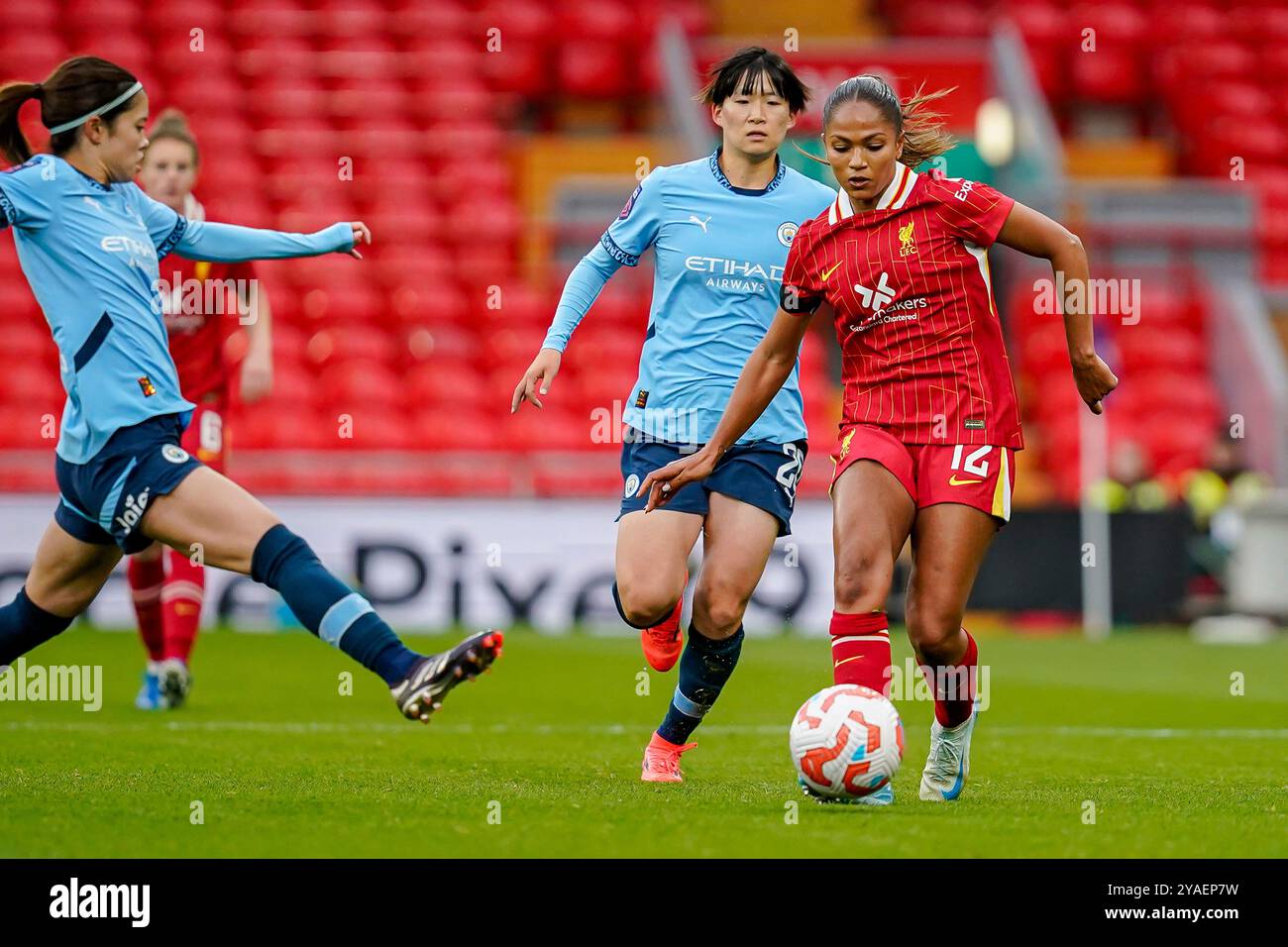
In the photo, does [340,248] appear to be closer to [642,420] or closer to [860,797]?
[642,420]

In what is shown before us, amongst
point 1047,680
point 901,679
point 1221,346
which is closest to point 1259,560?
point 1221,346

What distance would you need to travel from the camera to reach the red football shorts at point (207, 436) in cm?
888

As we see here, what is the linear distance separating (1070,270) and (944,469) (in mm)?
694

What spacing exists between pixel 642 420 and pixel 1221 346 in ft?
47.9

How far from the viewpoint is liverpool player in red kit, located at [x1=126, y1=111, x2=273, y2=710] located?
8.73 m

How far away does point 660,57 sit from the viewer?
2133 cm

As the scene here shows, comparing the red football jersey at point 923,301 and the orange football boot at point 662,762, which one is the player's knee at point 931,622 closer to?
the red football jersey at point 923,301

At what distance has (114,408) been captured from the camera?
5.65m

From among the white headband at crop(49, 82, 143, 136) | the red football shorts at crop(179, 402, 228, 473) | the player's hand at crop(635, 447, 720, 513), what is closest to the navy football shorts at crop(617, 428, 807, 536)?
the player's hand at crop(635, 447, 720, 513)

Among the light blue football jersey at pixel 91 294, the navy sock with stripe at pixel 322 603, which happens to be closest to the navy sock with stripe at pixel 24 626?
the light blue football jersey at pixel 91 294

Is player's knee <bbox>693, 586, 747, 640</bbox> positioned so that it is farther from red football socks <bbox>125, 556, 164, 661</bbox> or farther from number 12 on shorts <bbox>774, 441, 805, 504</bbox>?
red football socks <bbox>125, 556, 164, 661</bbox>

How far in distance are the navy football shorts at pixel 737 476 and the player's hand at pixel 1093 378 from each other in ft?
3.57

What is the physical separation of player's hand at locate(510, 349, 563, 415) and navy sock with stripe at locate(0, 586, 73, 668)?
1.62 m

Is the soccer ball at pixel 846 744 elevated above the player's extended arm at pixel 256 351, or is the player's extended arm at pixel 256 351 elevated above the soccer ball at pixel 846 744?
the player's extended arm at pixel 256 351
